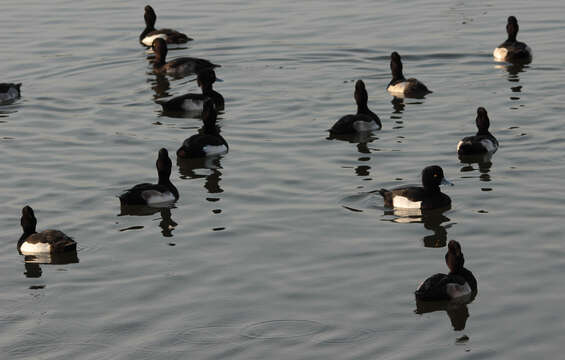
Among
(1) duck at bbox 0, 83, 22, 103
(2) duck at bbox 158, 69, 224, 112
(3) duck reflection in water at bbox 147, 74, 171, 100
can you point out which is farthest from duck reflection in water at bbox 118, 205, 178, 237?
(1) duck at bbox 0, 83, 22, 103

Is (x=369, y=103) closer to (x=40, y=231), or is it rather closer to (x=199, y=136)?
(x=199, y=136)

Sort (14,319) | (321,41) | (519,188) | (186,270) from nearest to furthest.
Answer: (14,319) < (186,270) < (519,188) < (321,41)

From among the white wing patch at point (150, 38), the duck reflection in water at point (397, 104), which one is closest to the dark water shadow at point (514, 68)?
the duck reflection in water at point (397, 104)

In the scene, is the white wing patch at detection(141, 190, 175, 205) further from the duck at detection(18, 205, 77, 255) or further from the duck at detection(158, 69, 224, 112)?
the duck at detection(158, 69, 224, 112)

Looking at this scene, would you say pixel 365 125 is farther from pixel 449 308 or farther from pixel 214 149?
pixel 449 308

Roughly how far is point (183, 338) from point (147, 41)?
860 inches

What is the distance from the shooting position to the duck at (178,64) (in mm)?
31250

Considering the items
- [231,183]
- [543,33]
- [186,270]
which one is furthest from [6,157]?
[543,33]

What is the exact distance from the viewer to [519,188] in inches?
789

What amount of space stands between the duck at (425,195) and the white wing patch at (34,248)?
19.0 ft

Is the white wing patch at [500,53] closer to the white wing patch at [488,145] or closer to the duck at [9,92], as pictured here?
the white wing patch at [488,145]

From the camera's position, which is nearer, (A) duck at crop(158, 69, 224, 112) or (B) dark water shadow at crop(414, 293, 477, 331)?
(B) dark water shadow at crop(414, 293, 477, 331)

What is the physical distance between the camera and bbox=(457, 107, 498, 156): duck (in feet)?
72.4

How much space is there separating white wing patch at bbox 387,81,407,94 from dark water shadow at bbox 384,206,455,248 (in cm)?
881
